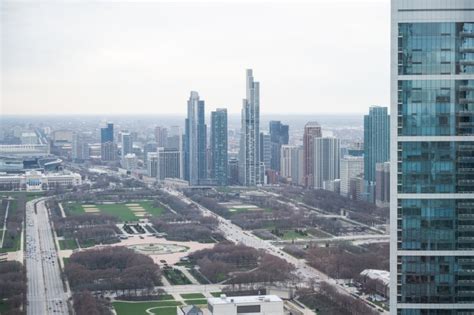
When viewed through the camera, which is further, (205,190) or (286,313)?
(205,190)

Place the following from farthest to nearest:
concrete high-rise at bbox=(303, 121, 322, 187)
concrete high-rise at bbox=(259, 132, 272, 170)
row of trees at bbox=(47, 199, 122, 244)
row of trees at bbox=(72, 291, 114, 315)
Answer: concrete high-rise at bbox=(259, 132, 272, 170), concrete high-rise at bbox=(303, 121, 322, 187), row of trees at bbox=(47, 199, 122, 244), row of trees at bbox=(72, 291, 114, 315)

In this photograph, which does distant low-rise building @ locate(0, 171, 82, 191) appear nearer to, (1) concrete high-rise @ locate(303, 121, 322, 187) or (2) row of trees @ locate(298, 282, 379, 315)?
(1) concrete high-rise @ locate(303, 121, 322, 187)

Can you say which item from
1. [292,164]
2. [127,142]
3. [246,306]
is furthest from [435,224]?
[127,142]

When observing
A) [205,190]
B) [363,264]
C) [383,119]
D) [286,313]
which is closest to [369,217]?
[383,119]

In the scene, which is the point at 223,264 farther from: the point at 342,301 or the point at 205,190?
the point at 205,190

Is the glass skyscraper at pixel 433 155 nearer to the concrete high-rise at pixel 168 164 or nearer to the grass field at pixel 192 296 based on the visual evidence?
the grass field at pixel 192 296

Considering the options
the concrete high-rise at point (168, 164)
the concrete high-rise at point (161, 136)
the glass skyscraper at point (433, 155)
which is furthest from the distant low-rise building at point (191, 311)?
the concrete high-rise at point (161, 136)

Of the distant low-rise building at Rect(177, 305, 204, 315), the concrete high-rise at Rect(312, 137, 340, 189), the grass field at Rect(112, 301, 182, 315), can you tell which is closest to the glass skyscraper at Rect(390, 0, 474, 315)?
the distant low-rise building at Rect(177, 305, 204, 315)
